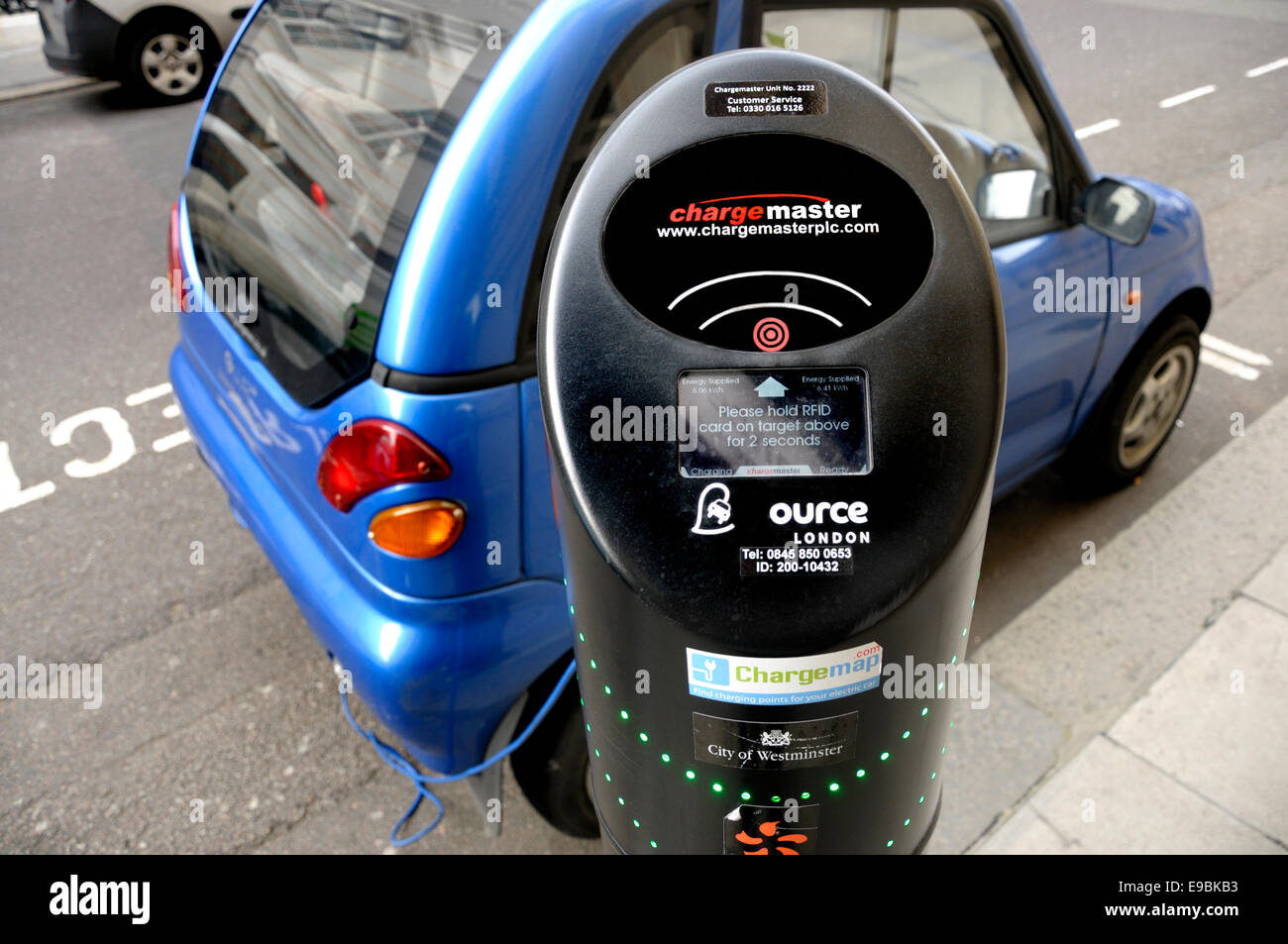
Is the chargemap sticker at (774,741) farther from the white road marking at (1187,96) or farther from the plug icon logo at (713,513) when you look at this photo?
the white road marking at (1187,96)

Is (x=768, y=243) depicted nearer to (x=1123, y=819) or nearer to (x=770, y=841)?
(x=770, y=841)

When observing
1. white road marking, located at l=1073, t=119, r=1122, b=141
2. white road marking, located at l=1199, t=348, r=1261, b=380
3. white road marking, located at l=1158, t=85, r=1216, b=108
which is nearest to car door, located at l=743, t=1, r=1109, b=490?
white road marking, located at l=1199, t=348, r=1261, b=380

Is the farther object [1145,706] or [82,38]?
[82,38]

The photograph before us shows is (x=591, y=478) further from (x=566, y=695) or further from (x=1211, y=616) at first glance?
(x=1211, y=616)

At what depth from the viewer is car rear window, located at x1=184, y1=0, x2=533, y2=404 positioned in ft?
6.84

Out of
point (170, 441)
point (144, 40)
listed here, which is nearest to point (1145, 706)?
point (170, 441)

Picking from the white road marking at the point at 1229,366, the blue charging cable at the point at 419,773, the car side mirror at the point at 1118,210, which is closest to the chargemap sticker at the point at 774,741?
the blue charging cable at the point at 419,773

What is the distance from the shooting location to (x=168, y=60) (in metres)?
7.98

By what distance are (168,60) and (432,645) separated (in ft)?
24.6

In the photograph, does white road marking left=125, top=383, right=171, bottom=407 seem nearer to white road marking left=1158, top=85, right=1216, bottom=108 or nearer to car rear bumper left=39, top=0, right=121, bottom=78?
car rear bumper left=39, top=0, right=121, bottom=78

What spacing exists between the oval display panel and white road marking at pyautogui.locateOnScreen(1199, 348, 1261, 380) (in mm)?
4089

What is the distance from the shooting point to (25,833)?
2756 mm

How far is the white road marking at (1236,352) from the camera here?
4.77m

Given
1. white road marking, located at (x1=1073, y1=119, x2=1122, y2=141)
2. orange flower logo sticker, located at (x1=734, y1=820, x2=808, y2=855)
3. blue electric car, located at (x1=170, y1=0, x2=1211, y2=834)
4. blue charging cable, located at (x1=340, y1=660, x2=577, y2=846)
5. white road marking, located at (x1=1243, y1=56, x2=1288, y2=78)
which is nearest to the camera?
orange flower logo sticker, located at (x1=734, y1=820, x2=808, y2=855)
